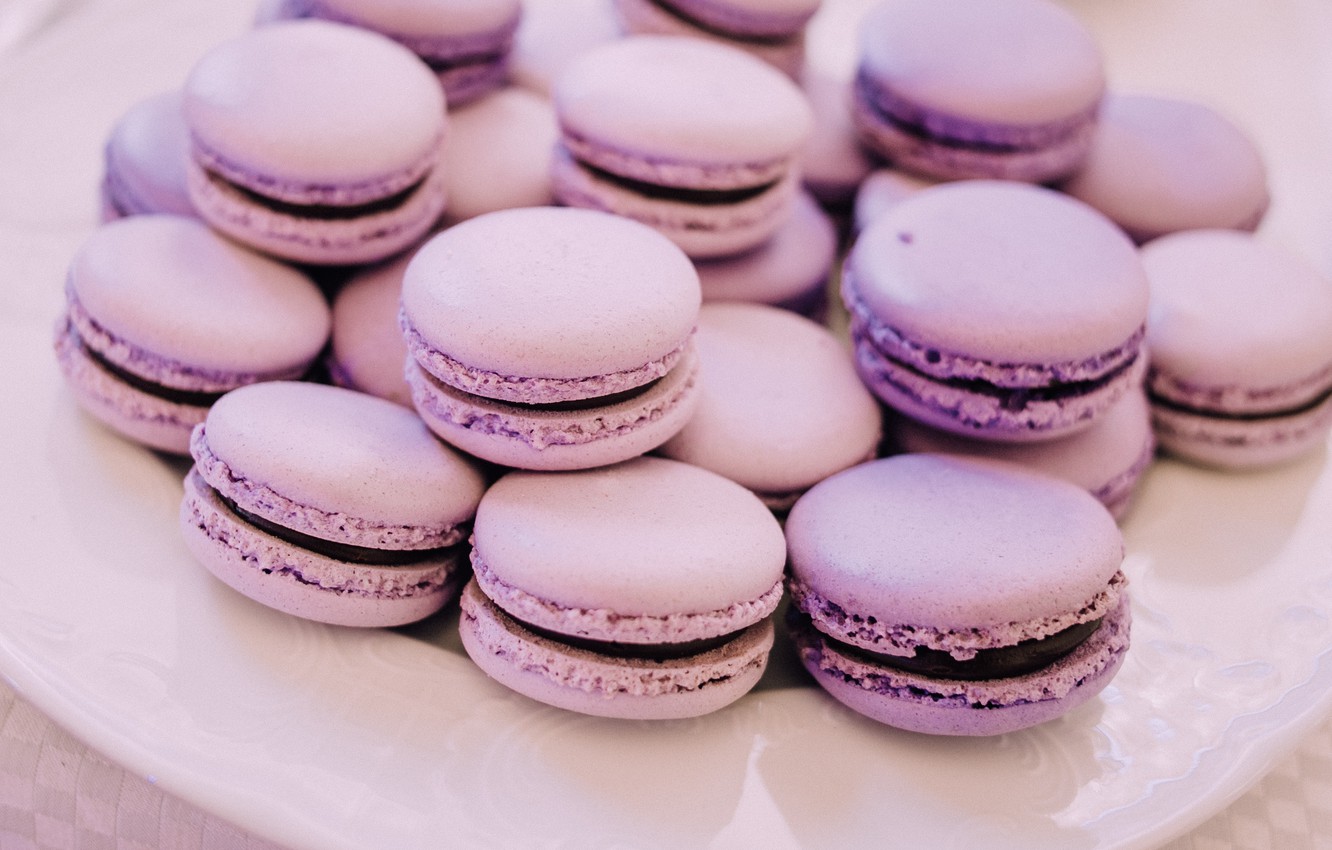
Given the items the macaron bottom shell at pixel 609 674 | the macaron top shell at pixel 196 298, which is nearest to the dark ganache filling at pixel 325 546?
the macaron bottom shell at pixel 609 674

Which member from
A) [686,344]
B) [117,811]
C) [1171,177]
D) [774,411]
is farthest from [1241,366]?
[117,811]

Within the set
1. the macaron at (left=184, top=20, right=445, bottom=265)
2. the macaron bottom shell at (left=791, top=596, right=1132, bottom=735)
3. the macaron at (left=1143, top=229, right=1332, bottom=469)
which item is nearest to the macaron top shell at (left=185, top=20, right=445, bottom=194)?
the macaron at (left=184, top=20, right=445, bottom=265)

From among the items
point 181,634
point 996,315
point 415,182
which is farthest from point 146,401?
point 996,315

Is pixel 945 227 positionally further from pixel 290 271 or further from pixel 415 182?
pixel 290 271

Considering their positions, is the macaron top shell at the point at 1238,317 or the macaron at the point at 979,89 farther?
the macaron at the point at 979,89

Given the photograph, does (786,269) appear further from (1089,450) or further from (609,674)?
(609,674)

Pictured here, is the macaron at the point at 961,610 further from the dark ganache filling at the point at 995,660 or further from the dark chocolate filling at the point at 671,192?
the dark chocolate filling at the point at 671,192

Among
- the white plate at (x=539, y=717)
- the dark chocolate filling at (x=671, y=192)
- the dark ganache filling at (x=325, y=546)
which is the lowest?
the white plate at (x=539, y=717)
